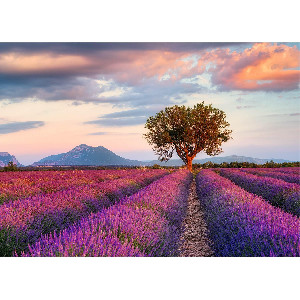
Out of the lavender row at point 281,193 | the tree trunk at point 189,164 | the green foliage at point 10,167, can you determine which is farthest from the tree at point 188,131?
the lavender row at point 281,193

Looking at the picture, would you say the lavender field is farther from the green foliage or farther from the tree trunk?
the tree trunk

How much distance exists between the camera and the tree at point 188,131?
30.5m

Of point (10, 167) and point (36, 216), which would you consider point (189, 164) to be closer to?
point (10, 167)

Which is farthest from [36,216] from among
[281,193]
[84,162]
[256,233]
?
[84,162]

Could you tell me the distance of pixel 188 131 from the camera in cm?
3028

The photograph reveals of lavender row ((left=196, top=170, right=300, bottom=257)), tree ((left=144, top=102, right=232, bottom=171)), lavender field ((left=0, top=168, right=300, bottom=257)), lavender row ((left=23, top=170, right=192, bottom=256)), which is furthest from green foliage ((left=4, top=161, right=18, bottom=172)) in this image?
lavender row ((left=196, top=170, right=300, bottom=257))

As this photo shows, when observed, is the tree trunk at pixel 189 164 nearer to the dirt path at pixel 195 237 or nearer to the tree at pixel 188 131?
the tree at pixel 188 131

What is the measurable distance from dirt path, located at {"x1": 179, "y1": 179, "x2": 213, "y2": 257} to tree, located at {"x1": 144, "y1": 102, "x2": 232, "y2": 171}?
2200 cm

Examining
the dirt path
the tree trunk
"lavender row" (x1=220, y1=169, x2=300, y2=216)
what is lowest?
the dirt path

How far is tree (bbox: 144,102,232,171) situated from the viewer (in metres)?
Answer: 30.5

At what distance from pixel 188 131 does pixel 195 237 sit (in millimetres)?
24578
